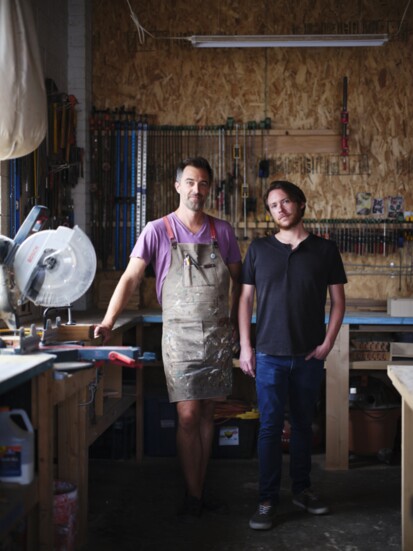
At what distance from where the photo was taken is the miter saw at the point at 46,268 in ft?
9.76

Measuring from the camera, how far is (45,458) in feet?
9.07

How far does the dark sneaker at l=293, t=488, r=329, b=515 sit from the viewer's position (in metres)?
3.84

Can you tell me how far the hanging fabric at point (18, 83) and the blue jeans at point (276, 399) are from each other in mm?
1526

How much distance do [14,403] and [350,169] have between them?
3456 mm

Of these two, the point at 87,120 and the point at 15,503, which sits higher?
the point at 87,120

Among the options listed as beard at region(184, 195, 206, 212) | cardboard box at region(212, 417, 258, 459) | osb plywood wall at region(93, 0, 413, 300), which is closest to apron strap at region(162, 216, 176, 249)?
beard at region(184, 195, 206, 212)

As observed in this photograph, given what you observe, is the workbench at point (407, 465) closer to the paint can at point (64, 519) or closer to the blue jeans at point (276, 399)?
the blue jeans at point (276, 399)

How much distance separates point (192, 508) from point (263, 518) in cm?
38

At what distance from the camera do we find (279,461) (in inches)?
145

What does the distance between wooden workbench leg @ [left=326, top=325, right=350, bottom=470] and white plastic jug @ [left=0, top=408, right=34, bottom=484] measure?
252 cm

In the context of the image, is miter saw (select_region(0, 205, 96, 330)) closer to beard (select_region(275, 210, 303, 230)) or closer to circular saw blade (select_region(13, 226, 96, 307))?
circular saw blade (select_region(13, 226, 96, 307))

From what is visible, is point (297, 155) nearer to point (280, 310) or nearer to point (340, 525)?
point (280, 310)

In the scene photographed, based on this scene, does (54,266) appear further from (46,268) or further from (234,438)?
(234,438)

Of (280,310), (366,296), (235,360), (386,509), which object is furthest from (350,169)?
(386,509)
